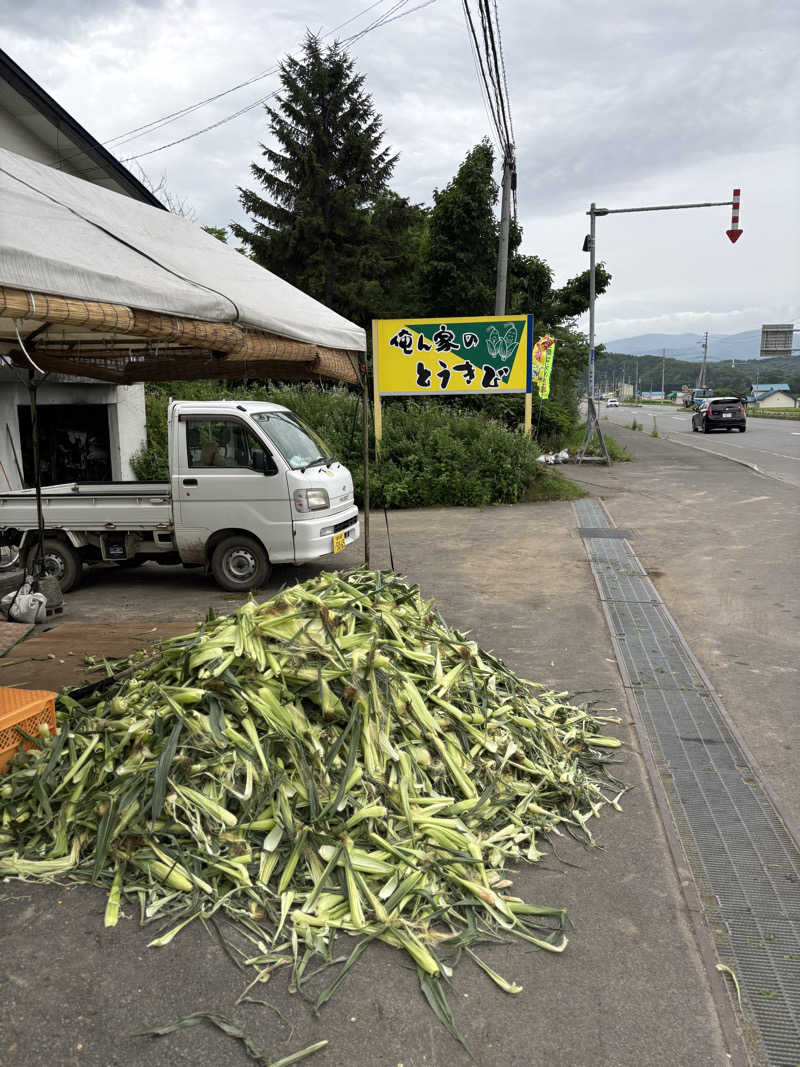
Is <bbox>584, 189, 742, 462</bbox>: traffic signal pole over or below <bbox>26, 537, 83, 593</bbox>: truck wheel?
over

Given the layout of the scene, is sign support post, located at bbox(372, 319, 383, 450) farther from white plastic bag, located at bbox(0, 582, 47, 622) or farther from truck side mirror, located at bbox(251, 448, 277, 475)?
white plastic bag, located at bbox(0, 582, 47, 622)

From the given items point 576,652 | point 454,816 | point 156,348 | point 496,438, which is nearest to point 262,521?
point 156,348

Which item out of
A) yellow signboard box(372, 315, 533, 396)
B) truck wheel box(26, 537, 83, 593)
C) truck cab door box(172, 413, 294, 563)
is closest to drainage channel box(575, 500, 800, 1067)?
truck cab door box(172, 413, 294, 563)

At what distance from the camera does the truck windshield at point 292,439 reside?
8.91m

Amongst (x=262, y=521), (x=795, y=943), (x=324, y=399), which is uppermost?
(x=324, y=399)

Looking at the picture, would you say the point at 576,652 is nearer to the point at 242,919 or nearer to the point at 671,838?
the point at 671,838

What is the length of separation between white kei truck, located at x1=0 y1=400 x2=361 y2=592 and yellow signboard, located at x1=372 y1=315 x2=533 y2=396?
6887mm

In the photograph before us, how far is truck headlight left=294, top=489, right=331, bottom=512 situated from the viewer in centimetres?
862

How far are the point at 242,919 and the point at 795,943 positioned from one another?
7.04 feet

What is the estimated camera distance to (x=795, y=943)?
3.06 m

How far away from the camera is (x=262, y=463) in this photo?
8664mm

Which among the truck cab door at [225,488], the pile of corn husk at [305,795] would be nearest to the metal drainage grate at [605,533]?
the truck cab door at [225,488]

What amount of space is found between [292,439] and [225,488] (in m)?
1.04

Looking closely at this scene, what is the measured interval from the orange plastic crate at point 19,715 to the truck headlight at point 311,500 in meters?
4.67
